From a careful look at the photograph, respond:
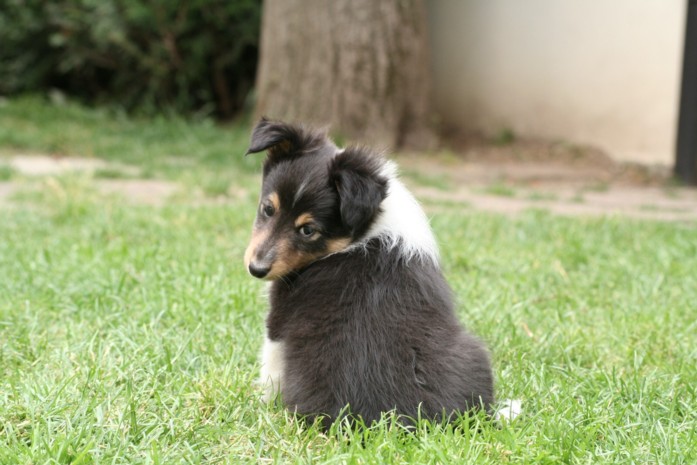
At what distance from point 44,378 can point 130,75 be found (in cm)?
1154

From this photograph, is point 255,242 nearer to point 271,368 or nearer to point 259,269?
point 259,269

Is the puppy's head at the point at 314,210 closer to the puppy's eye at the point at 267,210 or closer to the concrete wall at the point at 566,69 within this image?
the puppy's eye at the point at 267,210

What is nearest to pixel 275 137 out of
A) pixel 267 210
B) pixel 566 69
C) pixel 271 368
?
pixel 267 210

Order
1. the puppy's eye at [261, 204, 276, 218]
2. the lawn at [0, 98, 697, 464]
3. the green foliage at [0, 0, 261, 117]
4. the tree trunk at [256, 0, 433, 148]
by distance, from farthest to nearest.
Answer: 1. the green foliage at [0, 0, 261, 117]
2. the tree trunk at [256, 0, 433, 148]
3. the puppy's eye at [261, 204, 276, 218]
4. the lawn at [0, 98, 697, 464]

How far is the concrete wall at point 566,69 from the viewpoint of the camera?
35.7 feet

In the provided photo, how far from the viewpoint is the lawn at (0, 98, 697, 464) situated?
3031 millimetres

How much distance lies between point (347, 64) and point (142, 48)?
4521mm

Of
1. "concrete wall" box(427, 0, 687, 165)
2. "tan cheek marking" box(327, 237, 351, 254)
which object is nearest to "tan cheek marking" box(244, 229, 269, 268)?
"tan cheek marking" box(327, 237, 351, 254)

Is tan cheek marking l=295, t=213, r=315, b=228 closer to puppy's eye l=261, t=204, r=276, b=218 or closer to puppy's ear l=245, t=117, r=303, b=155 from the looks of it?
puppy's eye l=261, t=204, r=276, b=218

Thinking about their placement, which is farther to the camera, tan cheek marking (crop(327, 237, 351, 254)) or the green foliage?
the green foliage

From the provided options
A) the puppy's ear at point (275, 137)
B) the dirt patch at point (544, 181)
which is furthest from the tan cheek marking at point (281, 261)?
the dirt patch at point (544, 181)

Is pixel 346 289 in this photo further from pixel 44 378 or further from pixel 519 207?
pixel 519 207

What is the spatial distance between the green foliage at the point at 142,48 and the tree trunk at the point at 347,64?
2085 millimetres

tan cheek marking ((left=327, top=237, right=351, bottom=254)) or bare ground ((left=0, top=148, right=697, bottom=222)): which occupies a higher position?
tan cheek marking ((left=327, top=237, right=351, bottom=254))
